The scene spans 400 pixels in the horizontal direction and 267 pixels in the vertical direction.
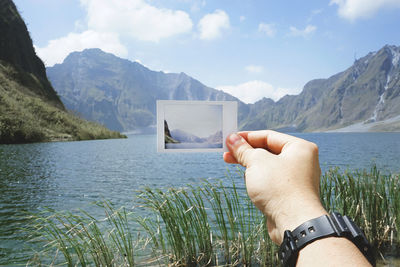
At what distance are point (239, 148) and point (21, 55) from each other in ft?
260

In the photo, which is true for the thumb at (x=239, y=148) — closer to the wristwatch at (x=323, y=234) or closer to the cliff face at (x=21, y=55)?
A: the wristwatch at (x=323, y=234)

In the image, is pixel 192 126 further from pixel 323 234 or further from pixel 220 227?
pixel 220 227

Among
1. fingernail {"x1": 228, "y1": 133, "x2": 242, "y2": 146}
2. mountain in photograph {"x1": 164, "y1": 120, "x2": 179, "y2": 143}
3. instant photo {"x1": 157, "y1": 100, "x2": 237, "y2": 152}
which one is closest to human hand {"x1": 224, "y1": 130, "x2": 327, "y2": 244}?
fingernail {"x1": 228, "y1": 133, "x2": 242, "y2": 146}

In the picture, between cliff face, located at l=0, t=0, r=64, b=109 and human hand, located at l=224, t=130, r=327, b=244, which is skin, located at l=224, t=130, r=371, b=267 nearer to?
human hand, located at l=224, t=130, r=327, b=244

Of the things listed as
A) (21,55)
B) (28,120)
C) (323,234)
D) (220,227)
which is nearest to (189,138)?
(323,234)

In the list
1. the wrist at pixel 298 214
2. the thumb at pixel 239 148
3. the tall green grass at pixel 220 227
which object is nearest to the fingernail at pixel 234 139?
the thumb at pixel 239 148

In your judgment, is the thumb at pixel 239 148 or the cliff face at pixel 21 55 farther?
the cliff face at pixel 21 55

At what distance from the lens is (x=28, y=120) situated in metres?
Answer: 44.8

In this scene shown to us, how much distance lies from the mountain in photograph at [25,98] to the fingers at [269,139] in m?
44.4

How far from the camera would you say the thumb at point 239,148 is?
149cm

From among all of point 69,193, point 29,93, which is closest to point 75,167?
point 69,193

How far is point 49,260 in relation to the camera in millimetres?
5895

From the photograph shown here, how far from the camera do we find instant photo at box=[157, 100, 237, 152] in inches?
67.4

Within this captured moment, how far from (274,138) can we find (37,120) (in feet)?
183
